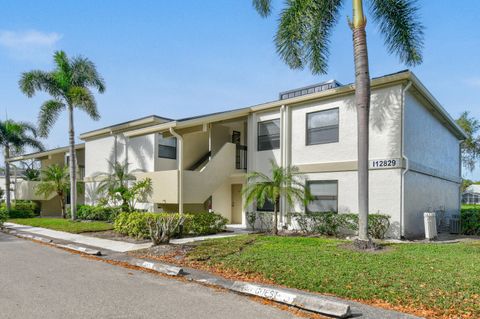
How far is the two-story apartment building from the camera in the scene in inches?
529

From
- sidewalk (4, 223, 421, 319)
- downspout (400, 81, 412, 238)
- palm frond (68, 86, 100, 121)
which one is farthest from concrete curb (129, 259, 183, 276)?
palm frond (68, 86, 100, 121)

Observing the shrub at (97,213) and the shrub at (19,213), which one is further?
the shrub at (19,213)

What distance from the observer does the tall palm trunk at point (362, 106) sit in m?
10.8

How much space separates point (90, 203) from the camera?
25812 millimetres

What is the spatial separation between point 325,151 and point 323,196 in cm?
194

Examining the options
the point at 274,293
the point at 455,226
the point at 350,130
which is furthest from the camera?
the point at 455,226

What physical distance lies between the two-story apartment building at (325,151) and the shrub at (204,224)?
79 centimetres

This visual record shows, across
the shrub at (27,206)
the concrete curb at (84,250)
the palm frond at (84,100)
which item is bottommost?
the shrub at (27,206)

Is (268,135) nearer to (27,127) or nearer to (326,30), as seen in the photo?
(326,30)

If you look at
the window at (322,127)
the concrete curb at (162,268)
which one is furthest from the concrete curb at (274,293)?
the window at (322,127)

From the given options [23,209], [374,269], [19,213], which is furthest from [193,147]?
[23,209]

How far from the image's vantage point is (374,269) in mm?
7891

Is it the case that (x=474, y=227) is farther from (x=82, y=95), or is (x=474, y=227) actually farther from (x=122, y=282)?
(x=82, y=95)

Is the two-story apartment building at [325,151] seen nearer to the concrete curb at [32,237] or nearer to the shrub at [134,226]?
the shrub at [134,226]
